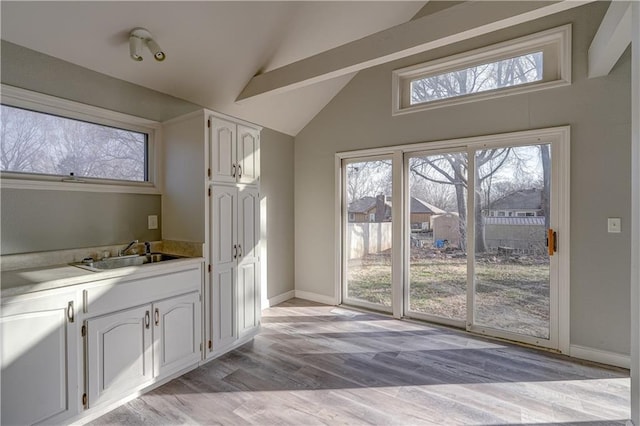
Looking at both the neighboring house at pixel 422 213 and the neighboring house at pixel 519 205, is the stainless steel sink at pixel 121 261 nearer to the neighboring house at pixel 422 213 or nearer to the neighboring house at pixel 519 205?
the neighboring house at pixel 422 213

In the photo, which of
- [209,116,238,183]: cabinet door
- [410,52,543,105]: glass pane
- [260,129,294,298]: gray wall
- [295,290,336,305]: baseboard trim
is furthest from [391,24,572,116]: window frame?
[295,290,336,305]: baseboard trim

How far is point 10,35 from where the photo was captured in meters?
A: 2.07

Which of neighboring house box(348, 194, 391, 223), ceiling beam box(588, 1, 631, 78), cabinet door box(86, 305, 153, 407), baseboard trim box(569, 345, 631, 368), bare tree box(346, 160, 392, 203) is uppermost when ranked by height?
ceiling beam box(588, 1, 631, 78)

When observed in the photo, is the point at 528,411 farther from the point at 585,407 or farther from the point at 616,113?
the point at 616,113

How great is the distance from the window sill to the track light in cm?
110

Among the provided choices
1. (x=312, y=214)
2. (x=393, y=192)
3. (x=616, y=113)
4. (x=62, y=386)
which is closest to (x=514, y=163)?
(x=616, y=113)

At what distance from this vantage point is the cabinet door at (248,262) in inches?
119

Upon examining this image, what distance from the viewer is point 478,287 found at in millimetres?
3322

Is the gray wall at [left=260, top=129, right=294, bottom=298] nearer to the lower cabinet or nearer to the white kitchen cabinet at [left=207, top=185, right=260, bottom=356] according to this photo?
the white kitchen cabinet at [left=207, top=185, right=260, bottom=356]

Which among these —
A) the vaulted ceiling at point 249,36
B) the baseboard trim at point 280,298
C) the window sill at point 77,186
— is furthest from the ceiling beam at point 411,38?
the baseboard trim at point 280,298

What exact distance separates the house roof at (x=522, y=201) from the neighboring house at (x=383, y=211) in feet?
2.00

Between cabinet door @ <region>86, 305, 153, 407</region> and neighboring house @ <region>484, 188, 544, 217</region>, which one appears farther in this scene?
neighboring house @ <region>484, 188, 544, 217</region>

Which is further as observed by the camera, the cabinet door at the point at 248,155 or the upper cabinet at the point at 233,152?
the cabinet door at the point at 248,155

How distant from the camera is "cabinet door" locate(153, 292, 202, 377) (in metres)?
2.34
